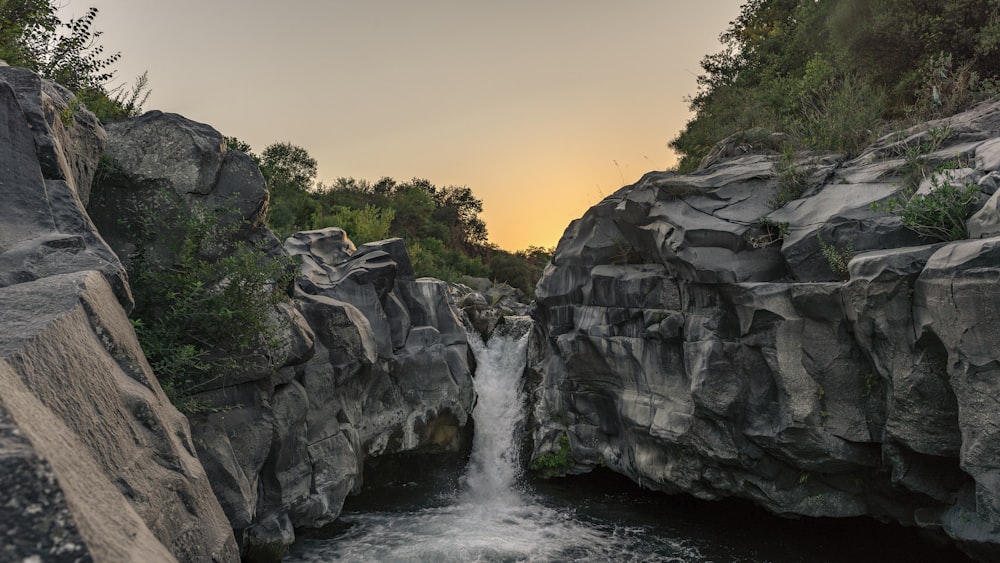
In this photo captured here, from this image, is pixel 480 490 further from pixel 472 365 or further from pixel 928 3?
pixel 928 3

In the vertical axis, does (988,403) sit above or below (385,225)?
below

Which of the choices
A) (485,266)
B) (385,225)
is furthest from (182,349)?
(485,266)

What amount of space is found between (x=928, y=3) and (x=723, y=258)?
8.32m

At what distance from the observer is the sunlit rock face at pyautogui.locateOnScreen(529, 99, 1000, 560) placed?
6.30m

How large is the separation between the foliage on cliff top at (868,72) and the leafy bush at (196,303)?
10506 millimetres

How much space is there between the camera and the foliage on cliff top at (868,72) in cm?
1074

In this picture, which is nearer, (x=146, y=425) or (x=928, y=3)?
(x=146, y=425)

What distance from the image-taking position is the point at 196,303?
22.9 feet

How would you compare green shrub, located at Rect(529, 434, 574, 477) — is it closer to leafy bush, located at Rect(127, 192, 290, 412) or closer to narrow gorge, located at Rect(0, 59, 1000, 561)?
narrow gorge, located at Rect(0, 59, 1000, 561)

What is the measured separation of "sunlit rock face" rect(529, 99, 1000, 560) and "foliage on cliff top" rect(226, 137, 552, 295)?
58.3ft

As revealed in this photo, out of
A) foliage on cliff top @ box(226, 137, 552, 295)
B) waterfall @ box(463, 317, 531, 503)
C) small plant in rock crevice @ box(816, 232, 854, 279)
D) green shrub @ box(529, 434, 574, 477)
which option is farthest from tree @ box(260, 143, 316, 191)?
small plant in rock crevice @ box(816, 232, 854, 279)

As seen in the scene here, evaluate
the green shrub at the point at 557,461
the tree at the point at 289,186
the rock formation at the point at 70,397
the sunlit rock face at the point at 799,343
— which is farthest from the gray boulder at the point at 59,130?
the tree at the point at 289,186

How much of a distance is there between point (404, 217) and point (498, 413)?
28.6m

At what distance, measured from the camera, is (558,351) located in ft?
44.2
